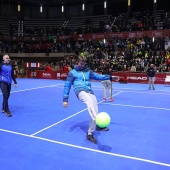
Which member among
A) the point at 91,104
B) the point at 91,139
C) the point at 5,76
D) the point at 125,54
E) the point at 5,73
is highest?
the point at 125,54

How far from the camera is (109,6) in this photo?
41.0 meters

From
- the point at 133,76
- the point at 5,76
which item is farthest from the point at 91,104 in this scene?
the point at 133,76

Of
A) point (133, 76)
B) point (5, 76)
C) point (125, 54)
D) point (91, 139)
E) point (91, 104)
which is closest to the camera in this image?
point (91, 104)

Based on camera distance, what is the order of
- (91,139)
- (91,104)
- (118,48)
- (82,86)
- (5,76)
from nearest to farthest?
1. (91,104)
2. (91,139)
3. (82,86)
4. (5,76)
5. (118,48)

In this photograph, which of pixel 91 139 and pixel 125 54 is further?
pixel 125 54

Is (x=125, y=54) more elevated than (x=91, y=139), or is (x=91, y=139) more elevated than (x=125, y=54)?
(x=125, y=54)

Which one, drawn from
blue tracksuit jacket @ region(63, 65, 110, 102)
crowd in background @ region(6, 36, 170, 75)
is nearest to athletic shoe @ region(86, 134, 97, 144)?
blue tracksuit jacket @ region(63, 65, 110, 102)

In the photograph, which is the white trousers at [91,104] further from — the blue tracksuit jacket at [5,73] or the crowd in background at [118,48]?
the crowd in background at [118,48]

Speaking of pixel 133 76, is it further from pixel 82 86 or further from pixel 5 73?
pixel 82 86

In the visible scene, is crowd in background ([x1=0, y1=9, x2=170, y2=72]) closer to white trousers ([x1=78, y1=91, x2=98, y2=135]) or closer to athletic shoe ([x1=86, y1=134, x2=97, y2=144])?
white trousers ([x1=78, y1=91, x2=98, y2=135])

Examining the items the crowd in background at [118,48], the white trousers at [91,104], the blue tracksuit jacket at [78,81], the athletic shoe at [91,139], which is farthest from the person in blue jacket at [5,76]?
the crowd in background at [118,48]

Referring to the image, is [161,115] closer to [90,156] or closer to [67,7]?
[90,156]

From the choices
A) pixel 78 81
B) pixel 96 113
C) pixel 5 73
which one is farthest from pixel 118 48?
pixel 96 113

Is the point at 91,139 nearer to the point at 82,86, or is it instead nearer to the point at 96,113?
the point at 96,113
